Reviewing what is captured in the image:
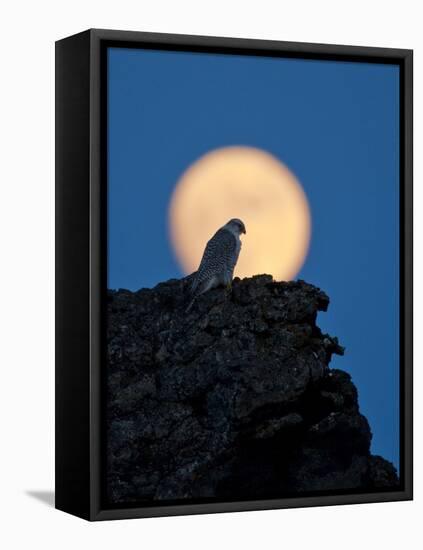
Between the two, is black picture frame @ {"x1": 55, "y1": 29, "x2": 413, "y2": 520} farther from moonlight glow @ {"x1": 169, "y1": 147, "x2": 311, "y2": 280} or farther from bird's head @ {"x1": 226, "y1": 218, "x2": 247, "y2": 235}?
bird's head @ {"x1": 226, "y1": 218, "x2": 247, "y2": 235}

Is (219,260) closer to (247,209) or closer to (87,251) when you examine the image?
(247,209)

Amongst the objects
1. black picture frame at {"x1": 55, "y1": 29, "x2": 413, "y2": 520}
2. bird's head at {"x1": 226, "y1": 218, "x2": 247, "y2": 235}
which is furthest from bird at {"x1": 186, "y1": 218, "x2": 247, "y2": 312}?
black picture frame at {"x1": 55, "y1": 29, "x2": 413, "y2": 520}

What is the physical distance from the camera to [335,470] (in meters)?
11.9

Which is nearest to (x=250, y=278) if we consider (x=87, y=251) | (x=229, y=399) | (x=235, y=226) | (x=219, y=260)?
(x=219, y=260)

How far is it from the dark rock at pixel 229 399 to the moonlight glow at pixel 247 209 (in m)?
0.15

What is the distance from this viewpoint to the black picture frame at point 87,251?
11.1 m

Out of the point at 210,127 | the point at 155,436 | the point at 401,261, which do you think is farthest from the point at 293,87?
the point at 155,436

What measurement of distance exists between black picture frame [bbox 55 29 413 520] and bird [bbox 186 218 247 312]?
28.7 inches

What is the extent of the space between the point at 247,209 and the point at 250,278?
0.45m

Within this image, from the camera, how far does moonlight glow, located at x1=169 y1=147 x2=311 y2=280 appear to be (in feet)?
37.7

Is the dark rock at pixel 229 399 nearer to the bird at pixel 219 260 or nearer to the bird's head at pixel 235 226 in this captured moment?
the bird at pixel 219 260

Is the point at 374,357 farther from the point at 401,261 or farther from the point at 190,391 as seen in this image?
the point at 190,391

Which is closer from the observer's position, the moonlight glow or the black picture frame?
the black picture frame

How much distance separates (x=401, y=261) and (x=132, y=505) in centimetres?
254
